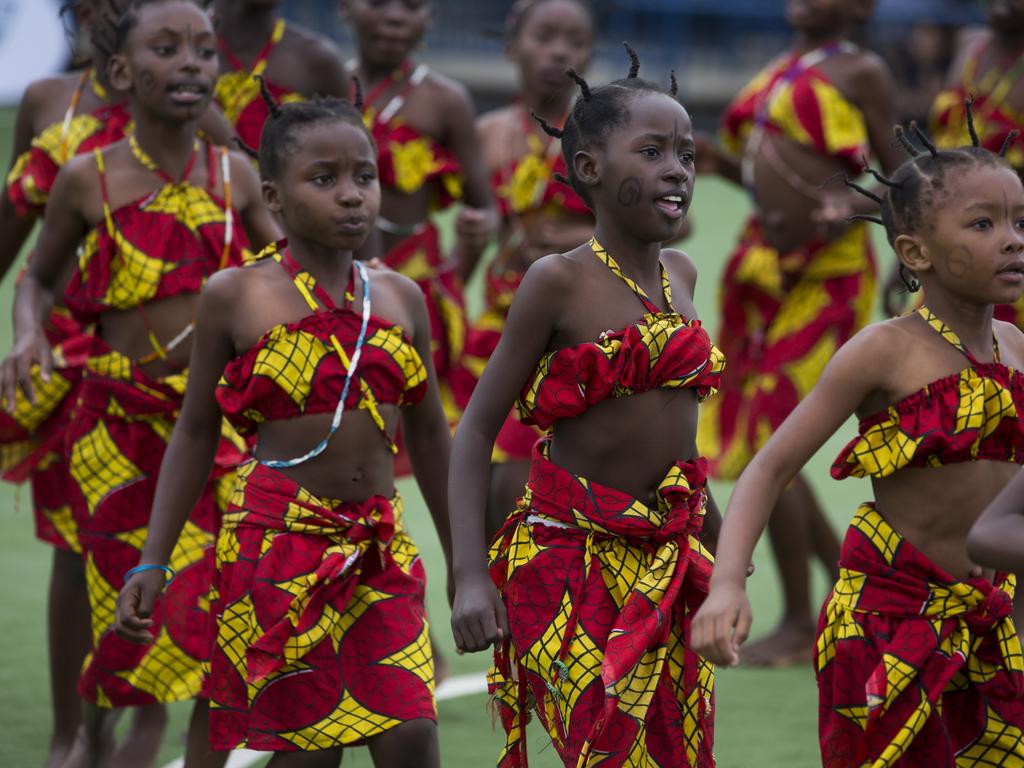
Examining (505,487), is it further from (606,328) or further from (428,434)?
(606,328)

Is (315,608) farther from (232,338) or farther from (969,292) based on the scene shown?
(969,292)

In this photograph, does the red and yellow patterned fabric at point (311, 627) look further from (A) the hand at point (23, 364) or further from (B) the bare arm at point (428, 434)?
(A) the hand at point (23, 364)

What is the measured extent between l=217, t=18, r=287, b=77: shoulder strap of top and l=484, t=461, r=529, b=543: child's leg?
1668 mm

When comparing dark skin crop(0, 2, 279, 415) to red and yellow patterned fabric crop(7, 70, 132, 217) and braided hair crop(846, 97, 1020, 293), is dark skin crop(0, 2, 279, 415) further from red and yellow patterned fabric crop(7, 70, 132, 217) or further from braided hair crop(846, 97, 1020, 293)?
braided hair crop(846, 97, 1020, 293)

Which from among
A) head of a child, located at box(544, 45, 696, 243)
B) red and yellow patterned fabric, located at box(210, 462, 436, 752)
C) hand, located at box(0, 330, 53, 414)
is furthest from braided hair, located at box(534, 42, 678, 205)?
hand, located at box(0, 330, 53, 414)

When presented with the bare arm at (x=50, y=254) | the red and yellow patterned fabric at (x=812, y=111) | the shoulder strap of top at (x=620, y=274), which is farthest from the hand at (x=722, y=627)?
the red and yellow patterned fabric at (x=812, y=111)

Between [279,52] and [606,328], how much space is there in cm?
305

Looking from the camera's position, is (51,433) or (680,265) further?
(51,433)

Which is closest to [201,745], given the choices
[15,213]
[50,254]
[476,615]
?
[476,615]

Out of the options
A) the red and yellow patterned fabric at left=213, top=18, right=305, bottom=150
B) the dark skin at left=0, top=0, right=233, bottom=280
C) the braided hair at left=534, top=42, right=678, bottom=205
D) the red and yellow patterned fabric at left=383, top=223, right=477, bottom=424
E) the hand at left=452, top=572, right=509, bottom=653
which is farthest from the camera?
the red and yellow patterned fabric at left=383, top=223, right=477, bottom=424

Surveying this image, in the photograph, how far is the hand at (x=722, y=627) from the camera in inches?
134

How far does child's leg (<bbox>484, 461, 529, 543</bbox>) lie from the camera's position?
6777 millimetres

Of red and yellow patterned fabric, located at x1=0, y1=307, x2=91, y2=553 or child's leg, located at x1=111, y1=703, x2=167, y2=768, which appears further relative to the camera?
red and yellow patterned fabric, located at x1=0, y1=307, x2=91, y2=553

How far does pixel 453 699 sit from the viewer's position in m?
6.27
